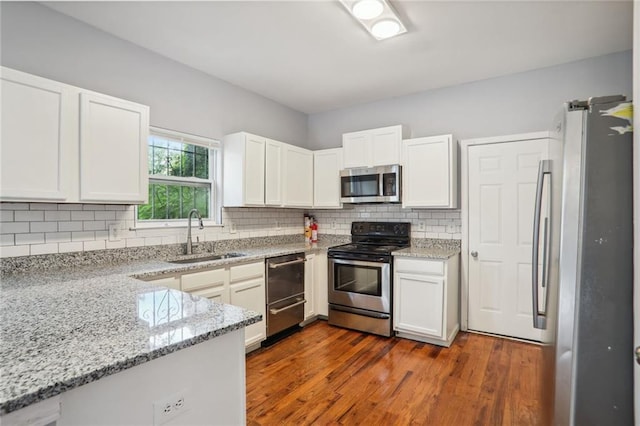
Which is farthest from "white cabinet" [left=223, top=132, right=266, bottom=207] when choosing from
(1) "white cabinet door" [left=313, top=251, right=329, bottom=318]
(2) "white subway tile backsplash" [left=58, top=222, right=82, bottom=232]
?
(2) "white subway tile backsplash" [left=58, top=222, right=82, bottom=232]

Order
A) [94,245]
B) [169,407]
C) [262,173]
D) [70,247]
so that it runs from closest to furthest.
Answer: [169,407] → [70,247] → [94,245] → [262,173]

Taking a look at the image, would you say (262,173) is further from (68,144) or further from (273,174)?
(68,144)

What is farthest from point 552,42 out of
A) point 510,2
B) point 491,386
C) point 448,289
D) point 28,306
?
point 28,306

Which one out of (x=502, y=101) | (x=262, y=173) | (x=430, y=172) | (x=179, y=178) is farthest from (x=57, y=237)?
(x=502, y=101)

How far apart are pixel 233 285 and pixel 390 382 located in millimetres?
1454

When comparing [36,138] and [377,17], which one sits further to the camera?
[377,17]

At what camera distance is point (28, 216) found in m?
2.17

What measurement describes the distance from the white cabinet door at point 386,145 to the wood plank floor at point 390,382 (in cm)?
189

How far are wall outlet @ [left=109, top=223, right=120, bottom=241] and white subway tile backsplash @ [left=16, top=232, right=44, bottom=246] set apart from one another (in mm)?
425

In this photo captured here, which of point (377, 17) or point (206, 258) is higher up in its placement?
point (377, 17)

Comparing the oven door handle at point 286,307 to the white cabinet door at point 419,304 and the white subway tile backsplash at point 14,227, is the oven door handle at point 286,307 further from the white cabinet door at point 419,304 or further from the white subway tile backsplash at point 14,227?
the white subway tile backsplash at point 14,227

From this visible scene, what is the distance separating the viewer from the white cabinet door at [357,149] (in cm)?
383

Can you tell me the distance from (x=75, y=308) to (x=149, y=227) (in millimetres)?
1559

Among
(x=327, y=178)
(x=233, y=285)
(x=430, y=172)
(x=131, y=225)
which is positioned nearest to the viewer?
(x=131, y=225)
